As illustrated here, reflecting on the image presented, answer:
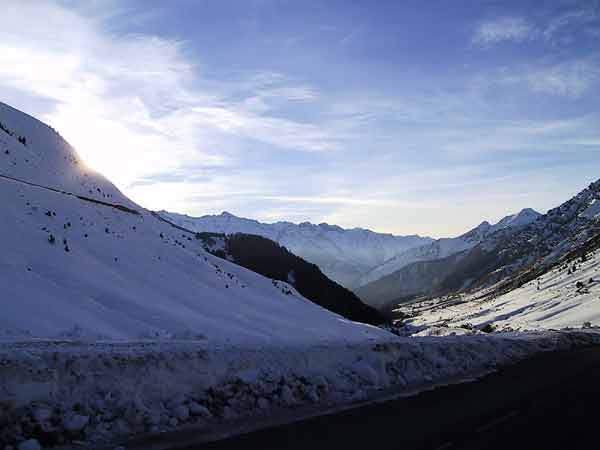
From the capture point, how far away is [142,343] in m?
10.9

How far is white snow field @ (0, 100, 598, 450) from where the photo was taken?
838 centimetres

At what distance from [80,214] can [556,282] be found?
9692cm

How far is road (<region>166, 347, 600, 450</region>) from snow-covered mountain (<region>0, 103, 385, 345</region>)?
4.11 meters

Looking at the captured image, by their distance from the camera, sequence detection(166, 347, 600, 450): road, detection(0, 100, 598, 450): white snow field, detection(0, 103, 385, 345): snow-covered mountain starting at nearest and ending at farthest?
detection(166, 347, 600, 450): road
detection(0, 100, 598, 450): white snow field
detection(0, 103, 385, 345): snow-covered mountain

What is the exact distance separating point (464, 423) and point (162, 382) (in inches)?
223

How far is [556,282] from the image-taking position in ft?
327

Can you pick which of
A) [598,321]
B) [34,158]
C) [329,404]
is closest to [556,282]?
[598,321]

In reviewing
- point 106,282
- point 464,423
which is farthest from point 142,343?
point 106,282

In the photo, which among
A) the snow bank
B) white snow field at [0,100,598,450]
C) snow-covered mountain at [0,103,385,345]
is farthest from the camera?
snow-covered mountain at [0,103,385,345]

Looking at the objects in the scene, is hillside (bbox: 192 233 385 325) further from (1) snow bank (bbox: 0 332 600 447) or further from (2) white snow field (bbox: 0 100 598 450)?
(1) snow bank (bbox: 0 332 600 447)

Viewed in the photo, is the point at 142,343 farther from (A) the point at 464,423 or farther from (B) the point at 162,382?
(A) the point at 464,423

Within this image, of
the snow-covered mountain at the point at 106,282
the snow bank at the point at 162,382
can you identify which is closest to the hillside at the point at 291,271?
the snow-covered mountain at the point at 106,282

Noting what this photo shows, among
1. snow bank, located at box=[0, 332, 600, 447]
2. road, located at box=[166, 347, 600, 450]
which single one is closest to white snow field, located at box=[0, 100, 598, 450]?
snow bank, located at box=[0, 332, 600, 447]

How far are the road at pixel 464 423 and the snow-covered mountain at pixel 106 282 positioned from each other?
4106mm
